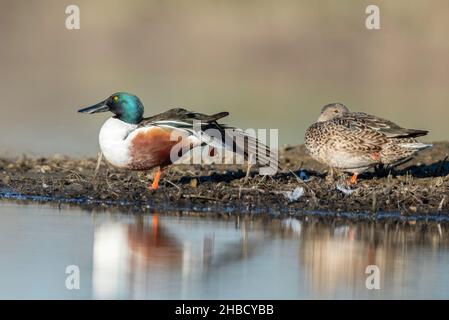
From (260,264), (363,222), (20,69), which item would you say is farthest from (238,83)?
(260,264)

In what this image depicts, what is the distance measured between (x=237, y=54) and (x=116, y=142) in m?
9.47

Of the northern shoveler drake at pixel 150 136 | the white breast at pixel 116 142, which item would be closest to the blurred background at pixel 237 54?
the northern shoveler drake at pixel 150 136

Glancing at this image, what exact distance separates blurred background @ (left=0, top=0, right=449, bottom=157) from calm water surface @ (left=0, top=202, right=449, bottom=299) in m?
8.52

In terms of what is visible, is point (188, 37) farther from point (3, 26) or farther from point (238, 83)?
point (3, 26)

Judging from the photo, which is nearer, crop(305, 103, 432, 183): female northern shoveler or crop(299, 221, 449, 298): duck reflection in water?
crop(299, 221, 449, 298): duck reflection in water

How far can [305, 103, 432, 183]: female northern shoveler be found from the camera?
10.6 metres

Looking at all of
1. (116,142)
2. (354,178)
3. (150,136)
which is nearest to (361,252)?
(150,136)

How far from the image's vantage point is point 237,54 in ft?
63.2

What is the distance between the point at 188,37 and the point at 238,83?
1.61 m

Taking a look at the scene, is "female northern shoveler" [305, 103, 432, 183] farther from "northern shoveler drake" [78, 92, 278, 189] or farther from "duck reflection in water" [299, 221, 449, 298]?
"duck reflection in water" [299, 221, 449, 298]

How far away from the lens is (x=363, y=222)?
8.90 m

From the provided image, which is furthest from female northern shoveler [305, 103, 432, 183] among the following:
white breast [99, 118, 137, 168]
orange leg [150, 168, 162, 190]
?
white breast [99, 118, 137, 168]

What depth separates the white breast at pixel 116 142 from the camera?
32.7 feet

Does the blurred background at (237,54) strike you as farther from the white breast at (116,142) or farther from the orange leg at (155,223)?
the orange leg at (155,223)
